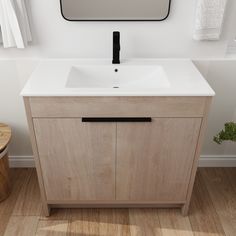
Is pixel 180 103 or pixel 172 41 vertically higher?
pixel 172 41

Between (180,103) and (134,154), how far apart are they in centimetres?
38

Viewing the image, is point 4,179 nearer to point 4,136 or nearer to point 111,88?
point 4,136

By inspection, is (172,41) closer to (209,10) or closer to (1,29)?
(209,10)

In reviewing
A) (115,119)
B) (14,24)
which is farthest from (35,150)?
(14,24)

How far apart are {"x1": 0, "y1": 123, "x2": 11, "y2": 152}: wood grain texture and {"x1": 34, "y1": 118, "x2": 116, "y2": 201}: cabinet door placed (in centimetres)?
29

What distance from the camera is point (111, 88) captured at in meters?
1.40

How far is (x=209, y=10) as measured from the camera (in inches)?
61.2

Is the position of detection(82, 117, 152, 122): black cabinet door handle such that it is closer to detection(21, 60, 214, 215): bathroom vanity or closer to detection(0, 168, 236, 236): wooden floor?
detection(21, 60, 214, 215): bathroom vanity

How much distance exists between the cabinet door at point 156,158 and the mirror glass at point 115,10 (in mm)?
648

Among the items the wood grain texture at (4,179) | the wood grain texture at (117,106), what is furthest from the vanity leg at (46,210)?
the wood grain texture at (117,106)

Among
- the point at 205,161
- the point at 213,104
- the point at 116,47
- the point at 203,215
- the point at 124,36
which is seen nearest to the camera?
the point at 116,47

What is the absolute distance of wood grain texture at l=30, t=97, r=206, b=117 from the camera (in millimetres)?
1332

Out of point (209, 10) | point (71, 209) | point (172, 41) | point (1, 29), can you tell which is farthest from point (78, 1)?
point (71, 209)

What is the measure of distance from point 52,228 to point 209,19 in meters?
1.54
